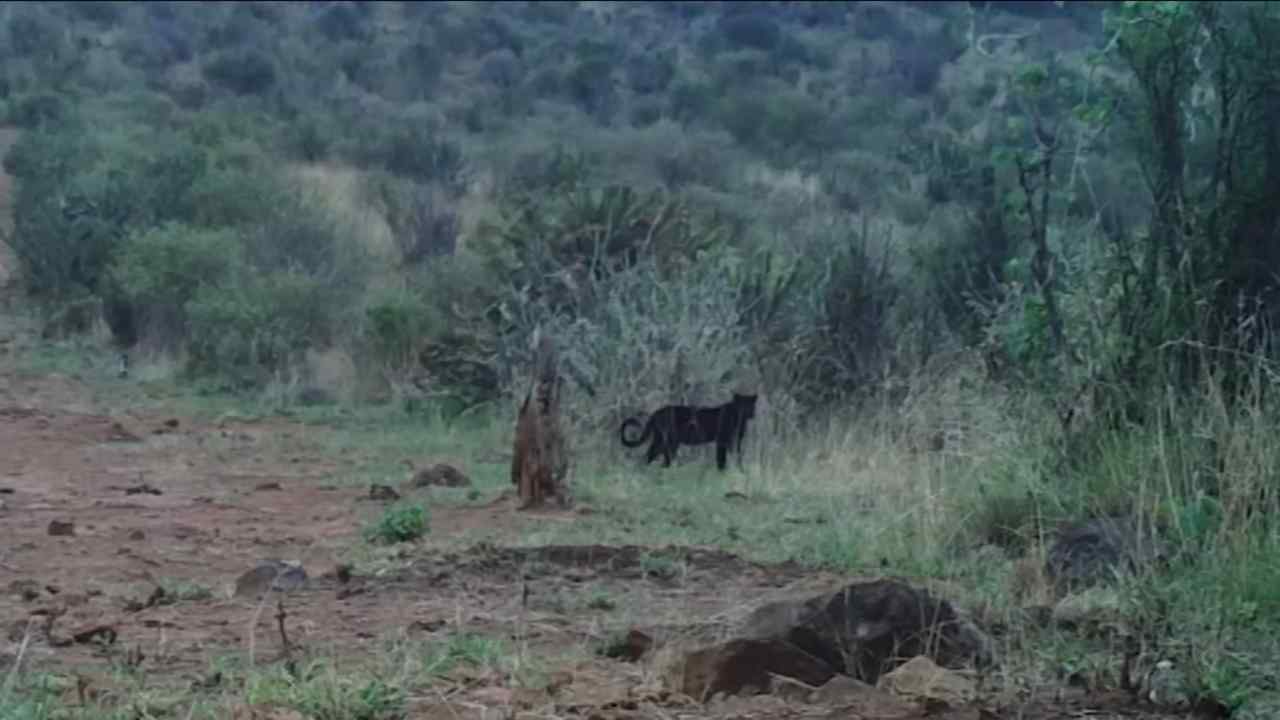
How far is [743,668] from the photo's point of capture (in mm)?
5547

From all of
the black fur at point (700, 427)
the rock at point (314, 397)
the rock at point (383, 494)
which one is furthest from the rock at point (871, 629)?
the rock at point (314, 397)

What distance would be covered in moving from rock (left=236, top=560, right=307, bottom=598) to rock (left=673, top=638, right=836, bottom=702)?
6.70ft

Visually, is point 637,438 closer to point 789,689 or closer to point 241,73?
point 789,689

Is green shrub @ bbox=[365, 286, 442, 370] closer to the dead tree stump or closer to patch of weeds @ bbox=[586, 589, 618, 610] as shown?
the dead tree stump

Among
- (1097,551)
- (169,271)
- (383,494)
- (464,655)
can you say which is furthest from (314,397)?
(464,655)

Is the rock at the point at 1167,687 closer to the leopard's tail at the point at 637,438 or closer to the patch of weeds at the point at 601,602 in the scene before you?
the patch of weeds at the point at 601,602

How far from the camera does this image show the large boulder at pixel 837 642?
18.2 feet

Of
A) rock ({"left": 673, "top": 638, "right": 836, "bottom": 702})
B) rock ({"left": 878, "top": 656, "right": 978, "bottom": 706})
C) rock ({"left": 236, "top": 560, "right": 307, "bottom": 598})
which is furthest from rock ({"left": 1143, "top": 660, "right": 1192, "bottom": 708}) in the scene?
rock ({"left": 236, "top": 560, "right": 307, "bottom": 598})

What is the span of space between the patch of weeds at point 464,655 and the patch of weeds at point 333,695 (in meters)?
0.36

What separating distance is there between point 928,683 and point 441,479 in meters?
5.56

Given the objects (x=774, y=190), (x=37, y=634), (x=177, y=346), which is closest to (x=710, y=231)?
(x=177, y=346)

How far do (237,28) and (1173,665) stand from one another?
3356 centimetres

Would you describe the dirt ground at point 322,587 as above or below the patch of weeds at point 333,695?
below

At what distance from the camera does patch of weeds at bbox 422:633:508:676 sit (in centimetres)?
560
